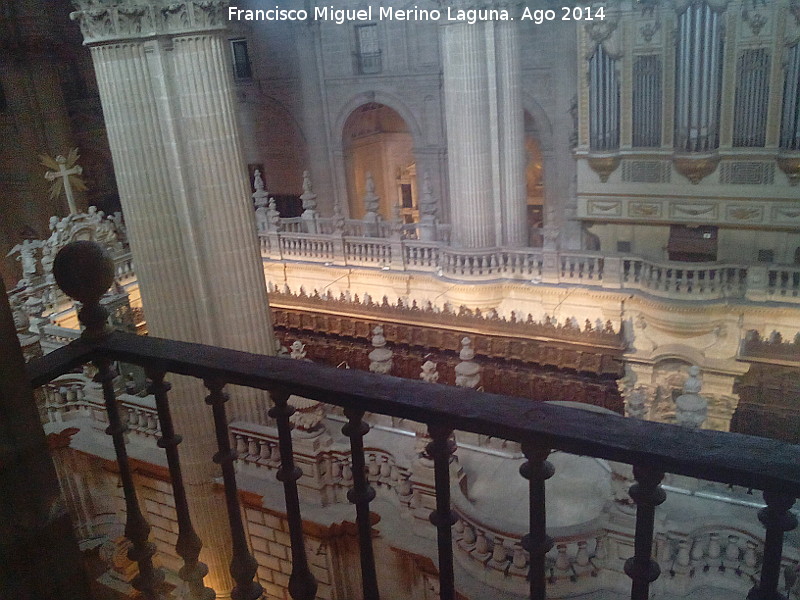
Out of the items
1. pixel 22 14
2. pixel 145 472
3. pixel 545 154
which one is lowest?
pixel 145 472

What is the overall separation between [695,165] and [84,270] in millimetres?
10252

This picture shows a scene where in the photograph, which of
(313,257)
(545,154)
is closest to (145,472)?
(313,257)

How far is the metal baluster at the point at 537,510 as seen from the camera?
1508 mm

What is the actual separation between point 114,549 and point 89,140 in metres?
11.7

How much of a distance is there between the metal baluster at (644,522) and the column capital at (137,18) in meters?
5.67

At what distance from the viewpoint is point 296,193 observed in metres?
17.2

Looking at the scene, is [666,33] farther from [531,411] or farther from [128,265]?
[531,411]

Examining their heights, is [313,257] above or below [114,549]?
above

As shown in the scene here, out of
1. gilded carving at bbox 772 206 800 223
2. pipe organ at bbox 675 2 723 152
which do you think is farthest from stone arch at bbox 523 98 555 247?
gilded carving at bbox 772 206 800 223

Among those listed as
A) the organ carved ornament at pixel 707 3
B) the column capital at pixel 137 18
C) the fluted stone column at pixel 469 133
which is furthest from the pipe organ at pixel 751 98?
the column capital at pixel 137 18

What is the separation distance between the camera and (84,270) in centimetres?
195

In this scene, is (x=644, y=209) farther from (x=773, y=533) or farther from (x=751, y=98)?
(x=773, y=533)

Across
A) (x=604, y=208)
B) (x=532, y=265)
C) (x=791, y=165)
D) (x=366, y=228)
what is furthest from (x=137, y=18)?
(x=791, y=165)

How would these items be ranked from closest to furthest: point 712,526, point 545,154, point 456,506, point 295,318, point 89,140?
point 712,526, point 456,506, point 295,318, point 545,154, point 89,140
